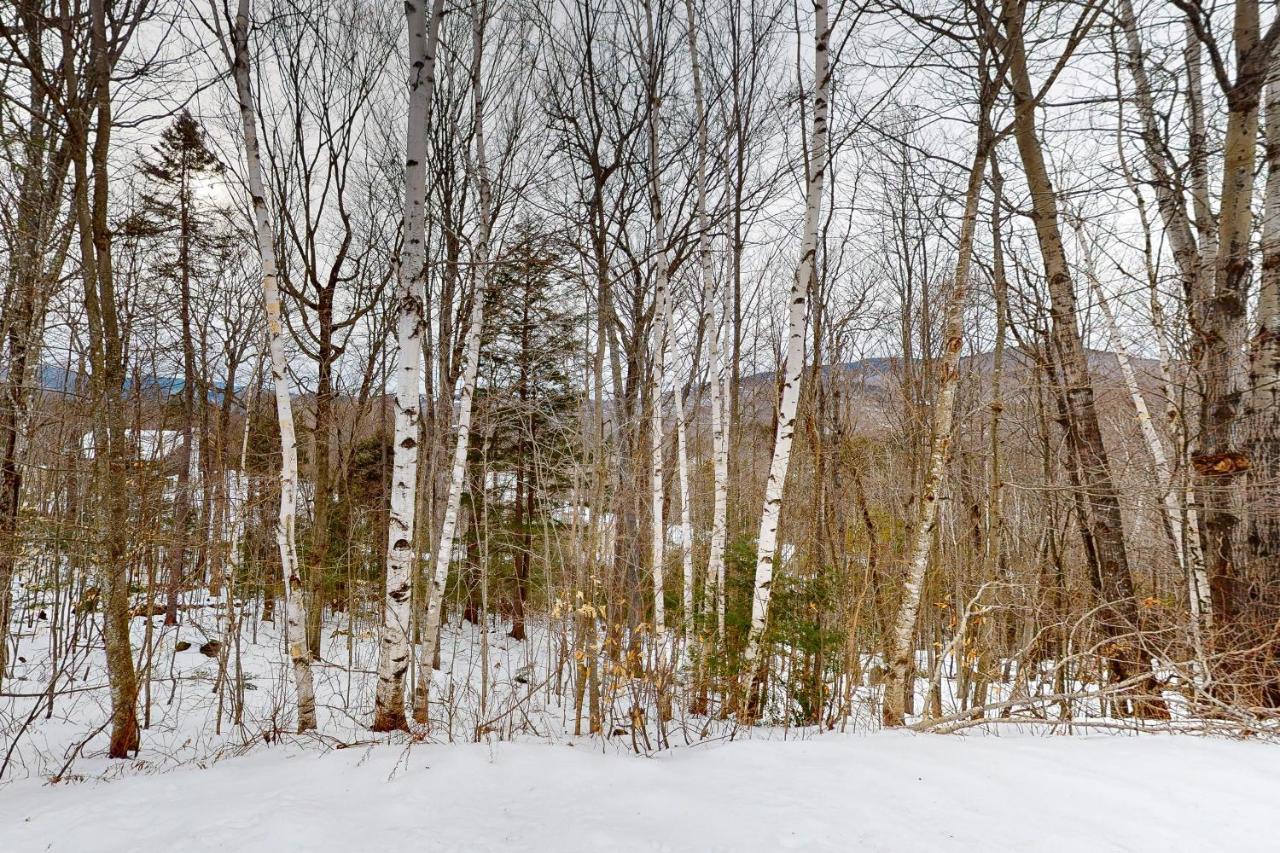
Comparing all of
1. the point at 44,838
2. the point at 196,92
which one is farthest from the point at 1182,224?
the point at 44,838

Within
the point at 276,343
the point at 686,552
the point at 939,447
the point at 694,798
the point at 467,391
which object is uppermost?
the point at 276,343

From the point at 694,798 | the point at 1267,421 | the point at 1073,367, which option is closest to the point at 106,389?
the point at 694,798

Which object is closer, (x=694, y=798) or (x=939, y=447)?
(x=694, y=798)

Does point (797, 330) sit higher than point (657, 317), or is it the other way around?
point (657, 317)

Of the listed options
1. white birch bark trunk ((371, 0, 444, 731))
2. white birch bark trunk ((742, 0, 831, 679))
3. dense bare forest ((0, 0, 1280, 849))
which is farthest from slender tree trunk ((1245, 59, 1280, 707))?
white birch bark trunk ((371, 0, 444, 731))

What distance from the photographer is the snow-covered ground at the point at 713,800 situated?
100 inches

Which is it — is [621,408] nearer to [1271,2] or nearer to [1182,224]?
[1182,224]

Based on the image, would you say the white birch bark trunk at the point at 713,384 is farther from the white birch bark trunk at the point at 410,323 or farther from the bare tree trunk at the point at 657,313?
the white birch bark trunk at the point at 410,323

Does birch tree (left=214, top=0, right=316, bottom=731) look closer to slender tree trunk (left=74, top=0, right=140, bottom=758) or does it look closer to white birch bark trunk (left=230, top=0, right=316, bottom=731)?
white birch bark trunk (left=230, top=0, right=316, bottom=731)

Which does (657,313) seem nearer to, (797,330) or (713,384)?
(713,384)

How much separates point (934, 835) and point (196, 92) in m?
7.76

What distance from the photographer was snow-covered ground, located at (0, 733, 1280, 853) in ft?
8.35

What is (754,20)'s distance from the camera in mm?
7238

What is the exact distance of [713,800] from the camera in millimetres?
2936
